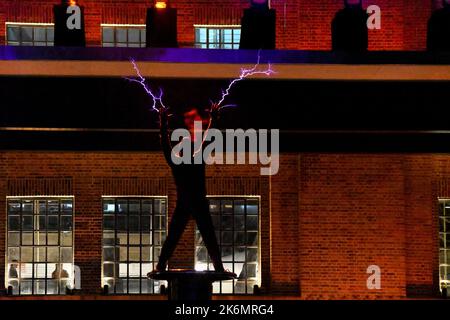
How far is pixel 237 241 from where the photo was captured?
67.9 ft

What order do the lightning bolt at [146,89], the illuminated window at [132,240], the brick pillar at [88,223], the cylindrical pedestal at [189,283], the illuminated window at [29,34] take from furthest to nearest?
the illuminated window at [29,34] < the illuminated window at [132,240] < the brick pillar at [88,223] < the lightning bolt at [146,89] < the cylindrical pedestal at [189,283]

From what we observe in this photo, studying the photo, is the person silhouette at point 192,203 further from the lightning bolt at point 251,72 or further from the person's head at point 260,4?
the person's head at point 260,4

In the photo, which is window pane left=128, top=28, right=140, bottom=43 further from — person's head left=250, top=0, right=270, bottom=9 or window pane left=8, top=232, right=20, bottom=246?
window pane left=8, top=232, right=20, bottom=246

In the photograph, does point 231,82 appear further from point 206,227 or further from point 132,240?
point 132,240

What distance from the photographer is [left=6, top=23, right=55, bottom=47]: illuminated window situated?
20844 mm

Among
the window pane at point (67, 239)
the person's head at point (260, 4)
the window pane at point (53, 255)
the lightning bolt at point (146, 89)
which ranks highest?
the person's head at point (260, 4)

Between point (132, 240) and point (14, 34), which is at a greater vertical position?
point (14, 34)

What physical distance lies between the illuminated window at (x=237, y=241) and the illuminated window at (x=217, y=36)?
296 centimetres

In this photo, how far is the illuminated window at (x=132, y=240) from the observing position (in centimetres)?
2059

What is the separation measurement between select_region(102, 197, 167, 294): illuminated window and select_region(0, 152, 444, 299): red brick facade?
0.21 metres

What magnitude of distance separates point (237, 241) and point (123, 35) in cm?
450

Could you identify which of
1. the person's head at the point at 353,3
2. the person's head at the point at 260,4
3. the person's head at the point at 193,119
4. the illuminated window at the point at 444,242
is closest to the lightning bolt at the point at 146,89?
the person's head at the point at 193,119

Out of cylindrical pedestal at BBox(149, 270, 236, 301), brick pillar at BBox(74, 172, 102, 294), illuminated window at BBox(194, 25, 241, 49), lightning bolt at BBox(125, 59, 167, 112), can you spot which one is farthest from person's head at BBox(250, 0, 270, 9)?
cylindrical pedestal at BBox(149, 270, 236, 301)

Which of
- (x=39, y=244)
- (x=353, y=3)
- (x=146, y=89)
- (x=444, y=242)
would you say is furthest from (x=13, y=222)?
(x=444, y=242)
